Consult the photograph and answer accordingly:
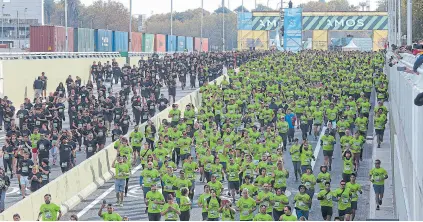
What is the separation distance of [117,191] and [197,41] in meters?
92.4

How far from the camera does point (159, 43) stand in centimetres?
9306

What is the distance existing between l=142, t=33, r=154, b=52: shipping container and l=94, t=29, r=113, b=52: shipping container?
1192 centimetres

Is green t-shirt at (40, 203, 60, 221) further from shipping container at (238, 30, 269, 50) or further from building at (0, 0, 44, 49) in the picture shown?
building at (0, 0, 44, 49)

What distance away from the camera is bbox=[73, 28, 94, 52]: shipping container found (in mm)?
64750

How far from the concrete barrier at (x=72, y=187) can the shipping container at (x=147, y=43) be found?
192ft

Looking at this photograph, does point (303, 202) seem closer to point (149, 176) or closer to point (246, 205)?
point (246, 205)

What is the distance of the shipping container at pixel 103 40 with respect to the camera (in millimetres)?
69125

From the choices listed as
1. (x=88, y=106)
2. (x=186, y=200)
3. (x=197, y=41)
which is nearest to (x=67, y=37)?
(x=88, y=106)

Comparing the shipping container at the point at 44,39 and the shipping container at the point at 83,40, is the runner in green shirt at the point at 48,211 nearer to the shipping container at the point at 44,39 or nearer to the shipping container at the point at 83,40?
the shipping container at the point at 44,39

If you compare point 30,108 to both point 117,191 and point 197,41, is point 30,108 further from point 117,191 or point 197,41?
point 197,41

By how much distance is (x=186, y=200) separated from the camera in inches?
709

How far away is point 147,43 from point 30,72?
4123cm

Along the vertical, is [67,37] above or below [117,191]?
above

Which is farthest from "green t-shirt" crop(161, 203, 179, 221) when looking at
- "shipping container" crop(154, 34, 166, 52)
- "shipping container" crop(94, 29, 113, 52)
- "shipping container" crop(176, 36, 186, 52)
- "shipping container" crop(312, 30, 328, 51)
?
"shipping container" crop(312, 30, 328, 51)
